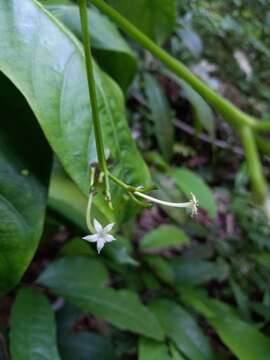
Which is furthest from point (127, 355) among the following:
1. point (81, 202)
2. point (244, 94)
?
point (244, 94)

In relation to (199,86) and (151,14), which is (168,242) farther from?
(199,86)

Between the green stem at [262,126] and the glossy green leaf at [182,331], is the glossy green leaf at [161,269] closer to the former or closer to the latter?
the glossy green leaf at [182,331]

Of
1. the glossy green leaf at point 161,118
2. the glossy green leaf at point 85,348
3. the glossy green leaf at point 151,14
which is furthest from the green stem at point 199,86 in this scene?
the glossy green leaf at point 161,118

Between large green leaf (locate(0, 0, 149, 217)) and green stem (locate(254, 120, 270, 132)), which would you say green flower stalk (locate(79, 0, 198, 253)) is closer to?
large green leaf (locate(0, 0, 149, 217))

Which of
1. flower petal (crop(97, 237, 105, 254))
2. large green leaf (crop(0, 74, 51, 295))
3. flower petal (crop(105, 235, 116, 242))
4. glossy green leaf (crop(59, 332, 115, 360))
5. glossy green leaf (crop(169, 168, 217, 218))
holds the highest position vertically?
flower petal (crop(105, 235, 116, 242))

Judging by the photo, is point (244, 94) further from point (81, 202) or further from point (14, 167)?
point (14, 167)

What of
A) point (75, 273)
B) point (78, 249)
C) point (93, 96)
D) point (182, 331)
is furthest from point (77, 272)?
point (93, 96)

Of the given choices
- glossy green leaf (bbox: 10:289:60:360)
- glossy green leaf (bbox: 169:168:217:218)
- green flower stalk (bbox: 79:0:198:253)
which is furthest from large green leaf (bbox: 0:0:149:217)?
glossy green leaf (bbox: 169:168:217:218)
